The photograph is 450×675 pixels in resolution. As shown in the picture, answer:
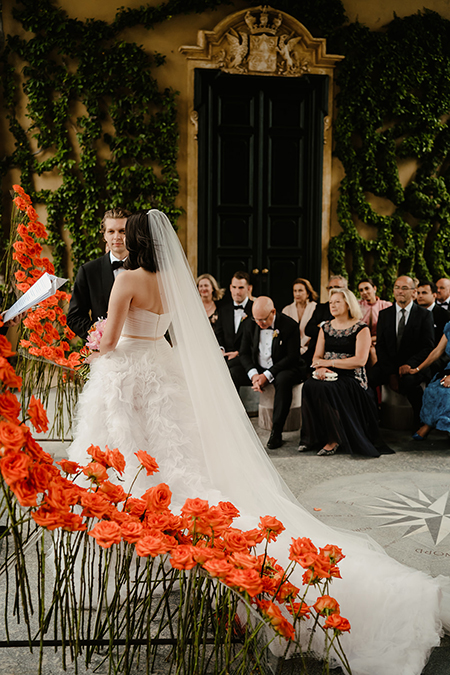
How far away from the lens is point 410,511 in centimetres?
341

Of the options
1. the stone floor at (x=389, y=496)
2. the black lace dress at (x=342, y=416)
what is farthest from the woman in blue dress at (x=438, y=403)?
the black lace dress at (x=342, y=416)

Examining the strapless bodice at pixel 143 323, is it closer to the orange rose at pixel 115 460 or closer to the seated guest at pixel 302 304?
the orange rose at pixel 115 460

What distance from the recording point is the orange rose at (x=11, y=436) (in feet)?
4.25

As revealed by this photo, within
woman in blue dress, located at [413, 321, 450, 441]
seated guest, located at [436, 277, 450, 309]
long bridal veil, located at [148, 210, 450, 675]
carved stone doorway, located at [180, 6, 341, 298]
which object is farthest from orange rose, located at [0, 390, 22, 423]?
carved stone doorway, located at [180, 6, 341, 298]

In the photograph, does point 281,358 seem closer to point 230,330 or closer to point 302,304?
point 230,330

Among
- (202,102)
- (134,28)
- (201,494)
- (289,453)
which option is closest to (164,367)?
(201,494)

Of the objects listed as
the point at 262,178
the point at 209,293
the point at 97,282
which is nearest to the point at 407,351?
the point at 209,293

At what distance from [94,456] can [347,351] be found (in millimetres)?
3499

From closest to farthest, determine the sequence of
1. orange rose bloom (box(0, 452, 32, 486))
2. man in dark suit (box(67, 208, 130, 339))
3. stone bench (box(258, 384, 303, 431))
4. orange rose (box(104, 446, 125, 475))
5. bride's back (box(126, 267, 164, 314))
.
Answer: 1. orange rose bloom (box(0, 452, 32, 486))
2. orange rose (box(104, 446, 125, 475))
3. bride's back (box(126, 267, 164, 314))
4. man in dark suit (box(67, 208, 130, 339))
5. stone bench (box(258, 384, 303, 431))

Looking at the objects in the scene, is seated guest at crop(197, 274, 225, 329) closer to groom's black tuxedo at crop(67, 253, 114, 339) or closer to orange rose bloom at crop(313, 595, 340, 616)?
groom's black tuxedo at crop(67, 253, 114, 339)

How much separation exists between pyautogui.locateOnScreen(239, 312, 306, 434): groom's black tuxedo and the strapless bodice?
228cm

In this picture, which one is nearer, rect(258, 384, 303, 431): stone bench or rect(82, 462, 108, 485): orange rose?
rect(82, 462, 108, 485): orange rose

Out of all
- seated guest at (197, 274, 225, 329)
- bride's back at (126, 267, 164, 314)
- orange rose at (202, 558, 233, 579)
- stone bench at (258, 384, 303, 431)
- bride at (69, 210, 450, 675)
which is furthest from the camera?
seated guest at (197, 274, 225, 329)

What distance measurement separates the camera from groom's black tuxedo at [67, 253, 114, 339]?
3.73 meters
